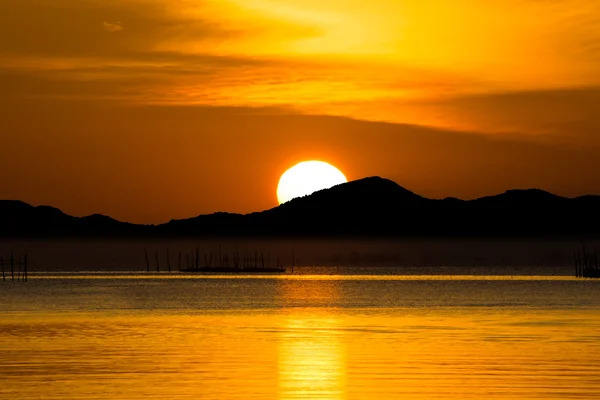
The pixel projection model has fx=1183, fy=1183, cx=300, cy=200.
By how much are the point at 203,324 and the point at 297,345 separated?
2009 centimetres

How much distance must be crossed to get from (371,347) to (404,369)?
1028 centimetres

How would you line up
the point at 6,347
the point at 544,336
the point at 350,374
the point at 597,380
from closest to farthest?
the point at 597,380
the point at 350,374
the point at 6,347
the point at 544,336

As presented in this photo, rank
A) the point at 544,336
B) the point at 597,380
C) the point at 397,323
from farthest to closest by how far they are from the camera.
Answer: the point at 397,323 → the point at 544,336 → the point at 597,380

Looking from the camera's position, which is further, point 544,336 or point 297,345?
point 544,336

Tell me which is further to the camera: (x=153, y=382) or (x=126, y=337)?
(x=126, y=337)

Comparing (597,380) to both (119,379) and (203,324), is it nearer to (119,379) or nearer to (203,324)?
(119,379)

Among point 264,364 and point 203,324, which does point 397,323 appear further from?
point 264,364

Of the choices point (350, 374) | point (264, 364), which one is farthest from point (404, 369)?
point (264, 364)

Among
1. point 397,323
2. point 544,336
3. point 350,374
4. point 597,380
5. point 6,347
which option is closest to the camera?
point 597,380

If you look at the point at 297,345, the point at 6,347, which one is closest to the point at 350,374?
the point at 297,345

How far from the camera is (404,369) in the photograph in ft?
152

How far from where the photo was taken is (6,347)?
56.1 metres

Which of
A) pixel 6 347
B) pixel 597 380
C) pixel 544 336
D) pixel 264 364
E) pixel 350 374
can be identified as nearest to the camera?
pixel 597 380

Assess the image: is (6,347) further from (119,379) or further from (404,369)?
(404,369)
